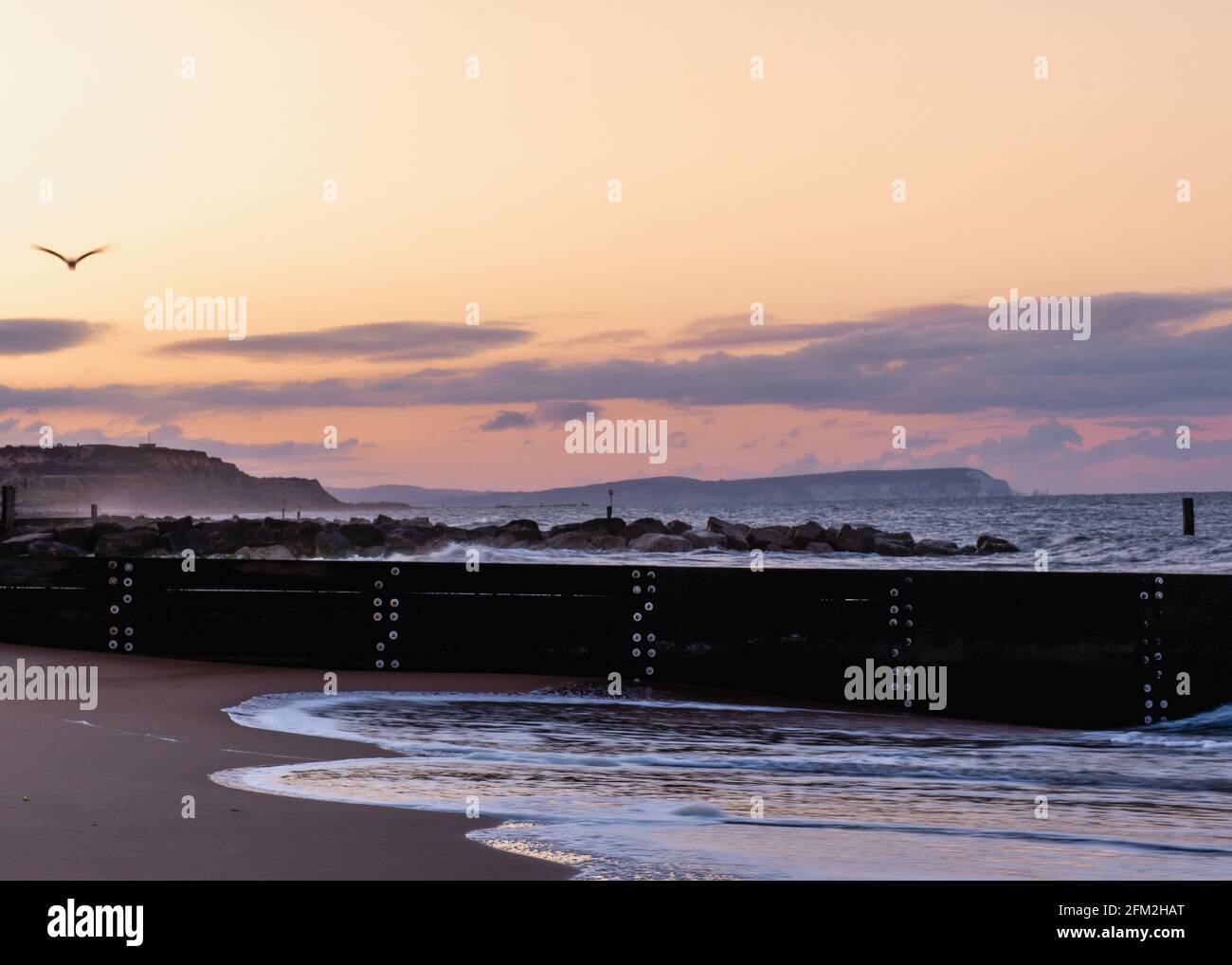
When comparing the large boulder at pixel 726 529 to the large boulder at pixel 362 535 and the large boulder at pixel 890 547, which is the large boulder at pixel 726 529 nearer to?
the large boulder at pixel 890 547

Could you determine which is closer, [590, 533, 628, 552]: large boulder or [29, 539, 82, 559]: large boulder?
[29, 539, 82, 559]: large boulder

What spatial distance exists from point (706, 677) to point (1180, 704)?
12.4 feet

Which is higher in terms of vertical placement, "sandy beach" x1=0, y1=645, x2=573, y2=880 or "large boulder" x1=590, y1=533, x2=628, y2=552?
"large boulder" x1=590, y1=533, x2=628, y2=552

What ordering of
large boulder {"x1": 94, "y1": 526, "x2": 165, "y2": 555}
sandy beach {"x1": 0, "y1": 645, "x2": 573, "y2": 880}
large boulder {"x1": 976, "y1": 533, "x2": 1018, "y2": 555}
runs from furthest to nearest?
large boulder {"x1": 976, "y1": 533, "x2": 1018, "y2": 555}, large boulder {"x1": 94, "y1": 526, "x2": 165, "y2": 555}, sandy beach {"x1": 0, "y1": 645, "x2": 573, "y2": 880}

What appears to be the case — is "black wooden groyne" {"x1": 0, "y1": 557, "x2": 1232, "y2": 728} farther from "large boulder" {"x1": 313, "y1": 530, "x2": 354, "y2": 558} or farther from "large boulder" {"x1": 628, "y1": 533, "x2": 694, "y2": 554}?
"large boulder" {"x1": 628, "y1": 533, "x2": 694, "y2": 554}

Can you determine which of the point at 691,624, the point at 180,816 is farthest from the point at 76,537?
the point at 180,816

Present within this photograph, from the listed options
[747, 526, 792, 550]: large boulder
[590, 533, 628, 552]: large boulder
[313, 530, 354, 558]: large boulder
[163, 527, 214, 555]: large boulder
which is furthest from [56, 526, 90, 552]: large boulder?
[747, 526, 792, 550]: large boulder

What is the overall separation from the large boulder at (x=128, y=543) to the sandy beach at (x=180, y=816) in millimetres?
44115

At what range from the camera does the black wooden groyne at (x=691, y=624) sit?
12008 millimetres

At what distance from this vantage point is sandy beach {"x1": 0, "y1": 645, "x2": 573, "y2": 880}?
5.81 meters

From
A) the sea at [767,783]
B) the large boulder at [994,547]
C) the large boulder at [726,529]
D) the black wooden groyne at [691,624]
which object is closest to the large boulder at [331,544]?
the large boulder at [726,529]

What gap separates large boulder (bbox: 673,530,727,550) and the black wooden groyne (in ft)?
157

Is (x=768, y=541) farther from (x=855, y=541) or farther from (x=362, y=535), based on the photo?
(x=362, y=535)

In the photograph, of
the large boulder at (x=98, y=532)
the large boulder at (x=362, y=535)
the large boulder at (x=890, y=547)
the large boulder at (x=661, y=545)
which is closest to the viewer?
the large boulder at (x=98, y=532)
